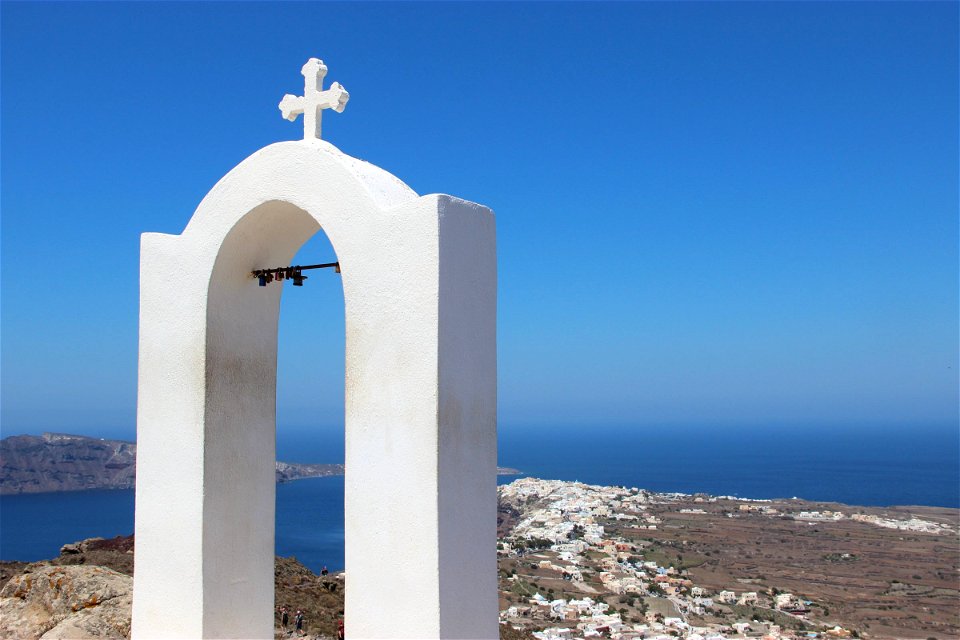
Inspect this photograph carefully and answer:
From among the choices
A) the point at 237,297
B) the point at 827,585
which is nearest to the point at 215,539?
the point at 237,297

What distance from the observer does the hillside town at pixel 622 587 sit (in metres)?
27.5

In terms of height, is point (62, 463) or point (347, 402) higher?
point (347, 402)

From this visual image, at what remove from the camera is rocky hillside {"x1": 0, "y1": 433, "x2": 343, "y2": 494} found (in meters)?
62.3

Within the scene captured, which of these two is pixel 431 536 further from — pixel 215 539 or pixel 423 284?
pixel 215 539

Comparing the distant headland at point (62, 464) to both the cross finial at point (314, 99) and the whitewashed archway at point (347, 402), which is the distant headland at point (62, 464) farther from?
the cross finial at point (314, 99)

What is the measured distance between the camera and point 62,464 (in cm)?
6316

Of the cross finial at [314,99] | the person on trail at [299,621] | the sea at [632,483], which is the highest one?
the cross finial at [314,99]

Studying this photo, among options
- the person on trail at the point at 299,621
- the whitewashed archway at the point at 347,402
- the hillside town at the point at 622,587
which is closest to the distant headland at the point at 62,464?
the hillside town at the point at 622,587

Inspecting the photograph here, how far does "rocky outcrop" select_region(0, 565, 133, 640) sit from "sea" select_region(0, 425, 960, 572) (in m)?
21.9

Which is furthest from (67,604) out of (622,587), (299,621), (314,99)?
(622,587)

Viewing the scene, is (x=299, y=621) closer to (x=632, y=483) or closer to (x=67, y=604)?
(x=67, y=604)

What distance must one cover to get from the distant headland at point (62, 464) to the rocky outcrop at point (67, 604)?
5875 centimetres

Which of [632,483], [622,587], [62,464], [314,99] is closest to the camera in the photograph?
[314,99]

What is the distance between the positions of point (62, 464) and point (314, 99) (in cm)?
6639
